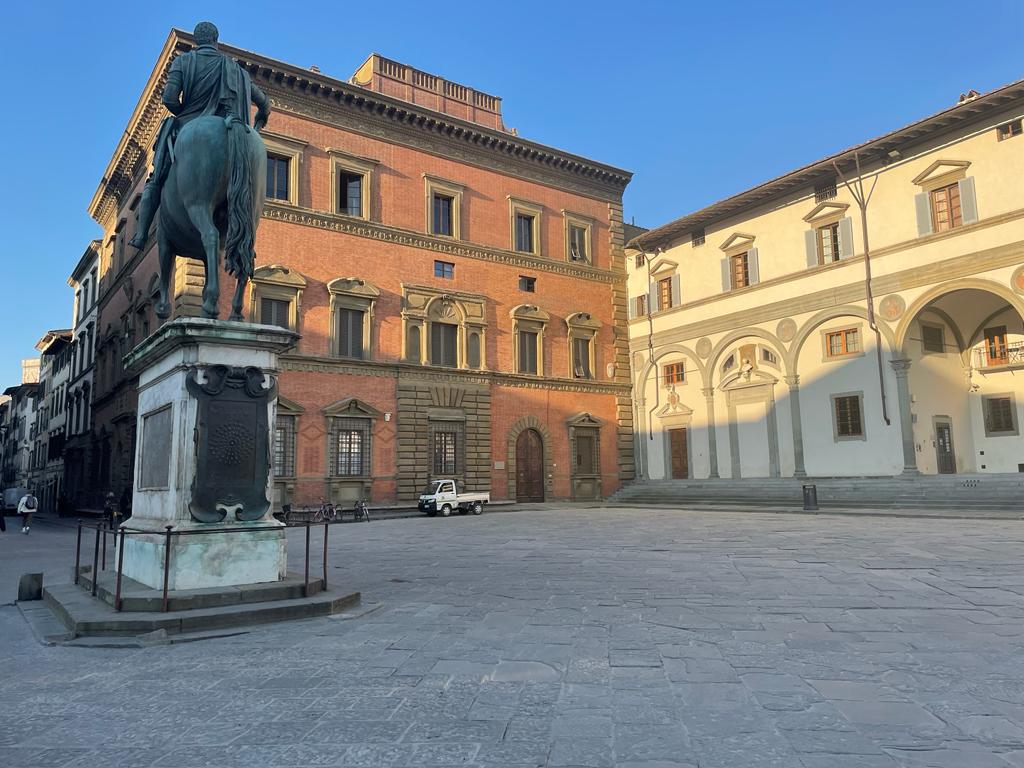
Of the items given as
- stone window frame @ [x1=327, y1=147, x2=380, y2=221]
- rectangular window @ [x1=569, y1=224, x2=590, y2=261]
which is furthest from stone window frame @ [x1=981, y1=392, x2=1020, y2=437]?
stone window frame @ [x1=327, y1=147, x2=380, y2=221]

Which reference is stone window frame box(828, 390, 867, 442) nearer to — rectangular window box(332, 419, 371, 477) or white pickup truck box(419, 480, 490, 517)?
white pickup truck box(419, 480, 490, 517)

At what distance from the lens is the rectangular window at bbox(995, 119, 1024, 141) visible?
20672 millimetres

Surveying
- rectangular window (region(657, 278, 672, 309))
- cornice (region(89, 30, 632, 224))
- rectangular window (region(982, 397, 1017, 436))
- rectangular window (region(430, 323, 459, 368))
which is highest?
cornice (region(89, 30, 632, 224))

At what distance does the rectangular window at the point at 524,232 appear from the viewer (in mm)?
29150

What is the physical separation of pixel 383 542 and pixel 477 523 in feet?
19.5

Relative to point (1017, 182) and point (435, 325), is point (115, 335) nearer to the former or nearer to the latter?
point (435, 325)

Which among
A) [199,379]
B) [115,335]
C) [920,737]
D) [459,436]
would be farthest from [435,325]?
[920,737]

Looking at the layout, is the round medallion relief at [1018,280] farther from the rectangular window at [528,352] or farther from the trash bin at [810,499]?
the rectangular window at [528,352]

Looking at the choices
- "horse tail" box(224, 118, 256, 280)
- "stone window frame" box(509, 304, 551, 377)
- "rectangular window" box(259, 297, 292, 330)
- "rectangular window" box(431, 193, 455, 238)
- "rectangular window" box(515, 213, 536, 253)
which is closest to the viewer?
"horse tail" box(224, 118, 256, 280)

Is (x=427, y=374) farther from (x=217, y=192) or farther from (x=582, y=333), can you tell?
(x=217, y=192)

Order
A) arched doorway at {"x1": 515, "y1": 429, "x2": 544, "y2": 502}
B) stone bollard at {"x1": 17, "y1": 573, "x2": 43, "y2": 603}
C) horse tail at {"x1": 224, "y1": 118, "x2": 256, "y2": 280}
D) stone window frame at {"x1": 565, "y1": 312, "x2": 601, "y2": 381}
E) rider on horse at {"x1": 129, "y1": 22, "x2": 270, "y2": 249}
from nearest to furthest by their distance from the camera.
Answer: horse tail at {"x1": 224, "y1": 118, "x2": 256, "y2": 280} → rider on horse at {"x1": 129, "y1": 22, "x2": 270, "y2": 249} → stone bollard at {"x1": 17, "y1": 573, "x2": 43, "y2": 603} → arched doorway at {"x1": 515, "y1": 429, "x2": 544, "y2": 502} → stone window frame at {"x1": 565, "y1": 312, "x2": 601, "y2": 381}

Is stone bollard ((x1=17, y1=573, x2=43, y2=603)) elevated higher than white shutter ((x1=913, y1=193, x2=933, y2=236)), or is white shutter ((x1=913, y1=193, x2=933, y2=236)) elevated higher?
white shutter ((x1=913, y1=193, x2=933, y2=236))

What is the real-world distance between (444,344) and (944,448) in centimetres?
1771

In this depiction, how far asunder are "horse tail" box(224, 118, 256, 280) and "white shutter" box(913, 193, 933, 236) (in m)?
22.4
